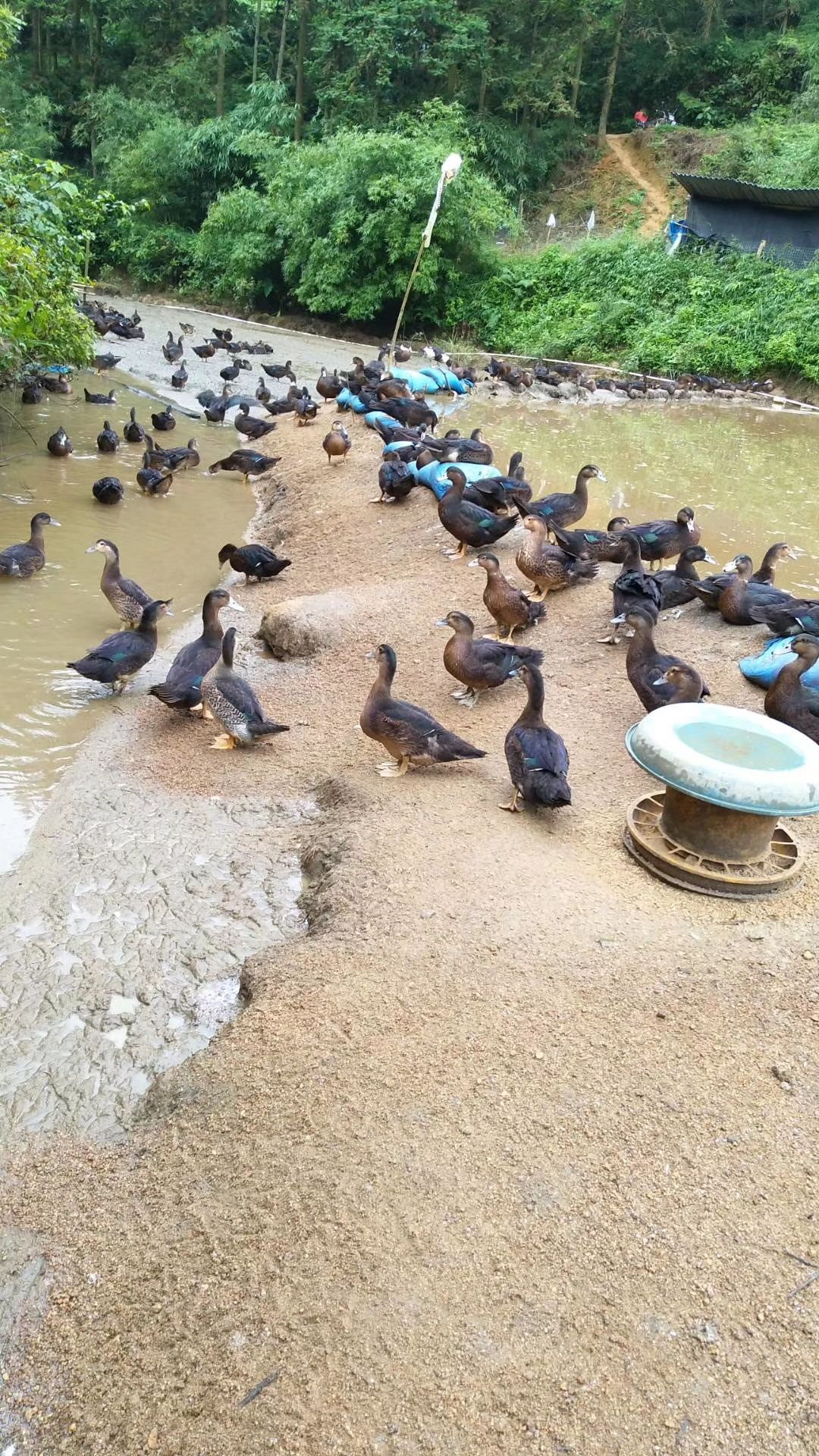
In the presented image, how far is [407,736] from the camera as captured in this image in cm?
655

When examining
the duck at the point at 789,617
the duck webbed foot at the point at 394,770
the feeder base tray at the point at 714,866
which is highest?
the duck at the point at 789,617

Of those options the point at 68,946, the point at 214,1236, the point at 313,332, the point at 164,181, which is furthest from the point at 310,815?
the point at 164,181

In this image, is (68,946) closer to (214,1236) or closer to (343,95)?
(214,1236)

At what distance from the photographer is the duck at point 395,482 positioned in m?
11.9

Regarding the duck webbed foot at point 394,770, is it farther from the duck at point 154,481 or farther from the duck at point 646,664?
the duck at point 154,481

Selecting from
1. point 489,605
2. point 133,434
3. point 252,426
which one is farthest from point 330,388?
point 489,605

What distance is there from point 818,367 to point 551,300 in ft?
27.9

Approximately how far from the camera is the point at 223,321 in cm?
3092

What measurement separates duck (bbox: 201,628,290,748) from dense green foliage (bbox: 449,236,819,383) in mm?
22643

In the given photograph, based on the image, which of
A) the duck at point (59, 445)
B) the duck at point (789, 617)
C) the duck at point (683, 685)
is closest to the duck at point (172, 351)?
the duck at point (59, 445)

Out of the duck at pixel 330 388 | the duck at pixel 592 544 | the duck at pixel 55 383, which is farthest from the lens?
the duck at pixel 330 388

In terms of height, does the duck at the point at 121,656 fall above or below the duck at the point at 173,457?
above

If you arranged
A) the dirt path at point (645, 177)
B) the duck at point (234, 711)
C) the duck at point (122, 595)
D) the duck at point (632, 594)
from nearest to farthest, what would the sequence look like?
the duck at point (234, 711)
the duck at point (632, 594)
the duck at point (122, 595)
the dirt path at point (645, 177)

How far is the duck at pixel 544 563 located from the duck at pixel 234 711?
3.00 m
